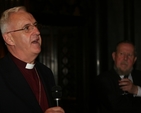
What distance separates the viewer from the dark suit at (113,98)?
3765 mm

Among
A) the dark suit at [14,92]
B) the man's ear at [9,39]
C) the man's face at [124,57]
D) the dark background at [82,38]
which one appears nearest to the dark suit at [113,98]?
the man's face at [124,57]

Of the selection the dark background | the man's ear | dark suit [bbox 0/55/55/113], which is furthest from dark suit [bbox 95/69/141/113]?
the dark background

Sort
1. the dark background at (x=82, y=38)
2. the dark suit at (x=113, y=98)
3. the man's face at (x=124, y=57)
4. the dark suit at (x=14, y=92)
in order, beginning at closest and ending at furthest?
the dark suit at (x=14, y=92) → the dark suit at (x=113, y=98) → the man's face at (x=124, y=57) → the dark background at (x=82, y=38)

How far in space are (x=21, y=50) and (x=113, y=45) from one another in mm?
3253

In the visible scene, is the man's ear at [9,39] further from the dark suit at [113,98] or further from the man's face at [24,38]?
the dark suit at [113,98]

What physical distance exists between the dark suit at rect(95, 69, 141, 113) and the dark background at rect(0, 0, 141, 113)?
1.94m

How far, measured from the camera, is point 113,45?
594cm

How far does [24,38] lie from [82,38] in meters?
3.26

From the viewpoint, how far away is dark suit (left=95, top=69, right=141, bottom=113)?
3.76 m

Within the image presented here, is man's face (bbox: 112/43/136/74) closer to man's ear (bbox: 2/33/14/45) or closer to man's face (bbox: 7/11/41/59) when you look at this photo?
man's face (bbox: 7/11/41/59)

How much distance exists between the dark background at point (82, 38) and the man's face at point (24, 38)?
2741 mm

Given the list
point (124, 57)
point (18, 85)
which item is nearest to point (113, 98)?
point (124, 57)

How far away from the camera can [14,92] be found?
109 inches

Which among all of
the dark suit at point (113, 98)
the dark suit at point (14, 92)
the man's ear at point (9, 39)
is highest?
the man's ear at point (9, 39)
